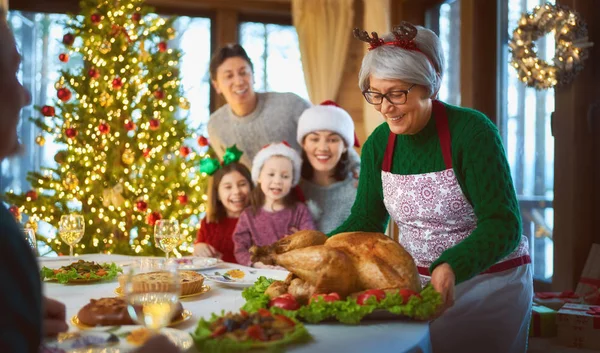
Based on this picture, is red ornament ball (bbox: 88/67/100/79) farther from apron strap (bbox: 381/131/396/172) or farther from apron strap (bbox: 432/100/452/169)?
apron strap (bbox: 432/100/452/169)

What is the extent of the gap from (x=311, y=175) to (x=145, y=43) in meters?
2.77

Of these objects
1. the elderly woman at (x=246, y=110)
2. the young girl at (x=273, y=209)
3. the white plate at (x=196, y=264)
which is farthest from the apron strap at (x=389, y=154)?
the elderly woman at (x=246, y=110)

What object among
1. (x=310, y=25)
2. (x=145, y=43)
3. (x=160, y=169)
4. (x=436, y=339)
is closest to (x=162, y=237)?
(x=436, y=339)

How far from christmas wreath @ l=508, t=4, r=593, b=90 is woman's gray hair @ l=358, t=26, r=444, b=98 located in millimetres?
2129

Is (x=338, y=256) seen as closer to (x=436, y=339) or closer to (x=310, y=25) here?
(x=436, y=339)

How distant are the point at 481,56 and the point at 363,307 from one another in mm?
3846

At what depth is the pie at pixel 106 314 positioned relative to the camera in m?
1.52

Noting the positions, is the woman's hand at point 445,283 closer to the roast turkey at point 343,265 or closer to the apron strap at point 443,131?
the roast turkey at point 343,265

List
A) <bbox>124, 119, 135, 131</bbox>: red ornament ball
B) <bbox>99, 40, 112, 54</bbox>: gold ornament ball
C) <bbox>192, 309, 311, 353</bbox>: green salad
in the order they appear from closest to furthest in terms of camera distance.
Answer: <bbox>192, 309, 311, 353</bbox>: green salad → <bbox>124, 119, 135, 131</bbox>: red ornament ball → <bbox>99, 40, 112, 54</bbox>: gold ornament ball

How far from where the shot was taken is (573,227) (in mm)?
3932

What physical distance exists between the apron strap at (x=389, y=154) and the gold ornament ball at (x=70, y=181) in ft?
13.0

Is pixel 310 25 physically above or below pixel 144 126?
above

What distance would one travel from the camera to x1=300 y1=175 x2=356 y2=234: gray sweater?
3.89m

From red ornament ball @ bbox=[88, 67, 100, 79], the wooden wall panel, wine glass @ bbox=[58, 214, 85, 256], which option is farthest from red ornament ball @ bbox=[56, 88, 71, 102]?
wine glass @ bbox=[58, 214, 85, 256]
